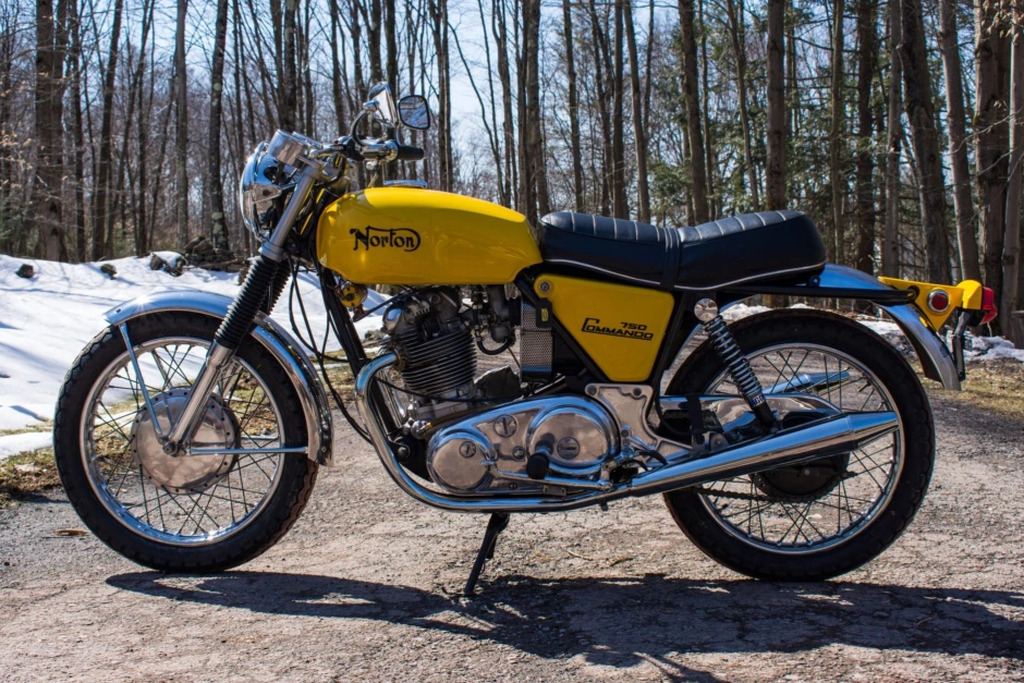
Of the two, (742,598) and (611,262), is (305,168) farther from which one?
(742,598)

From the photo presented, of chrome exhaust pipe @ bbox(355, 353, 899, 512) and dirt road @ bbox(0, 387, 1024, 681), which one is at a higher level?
chrome exhaust pipe @ bbox(355, 353, 899, 512)

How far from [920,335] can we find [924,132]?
979 centimetres

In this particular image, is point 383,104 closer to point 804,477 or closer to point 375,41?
point 804,477

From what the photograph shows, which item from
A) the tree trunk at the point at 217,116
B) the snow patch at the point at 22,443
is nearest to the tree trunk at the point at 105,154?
the tree trunk at the point at 217,116

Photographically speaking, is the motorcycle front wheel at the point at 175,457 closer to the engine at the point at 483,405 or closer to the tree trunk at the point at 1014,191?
the engine at the point at 483,405

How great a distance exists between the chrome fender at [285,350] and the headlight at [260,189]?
0.33m

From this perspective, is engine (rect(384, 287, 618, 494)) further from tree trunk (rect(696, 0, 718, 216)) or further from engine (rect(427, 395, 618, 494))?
tree trunk (rect(696, 0, 718, 216))

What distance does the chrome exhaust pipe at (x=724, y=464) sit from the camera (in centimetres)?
287

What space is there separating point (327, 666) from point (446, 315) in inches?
45.1

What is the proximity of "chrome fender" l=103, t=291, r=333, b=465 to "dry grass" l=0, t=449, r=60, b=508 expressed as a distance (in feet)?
4.49

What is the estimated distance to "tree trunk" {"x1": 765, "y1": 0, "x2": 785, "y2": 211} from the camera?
1340 cm

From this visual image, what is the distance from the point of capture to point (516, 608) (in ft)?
9.11

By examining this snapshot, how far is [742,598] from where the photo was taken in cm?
285

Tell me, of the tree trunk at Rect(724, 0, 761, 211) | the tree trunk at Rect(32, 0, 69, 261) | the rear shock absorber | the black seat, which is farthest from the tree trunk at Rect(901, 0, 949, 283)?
the tree trunk at Rect(32, 0, 69, 261)
